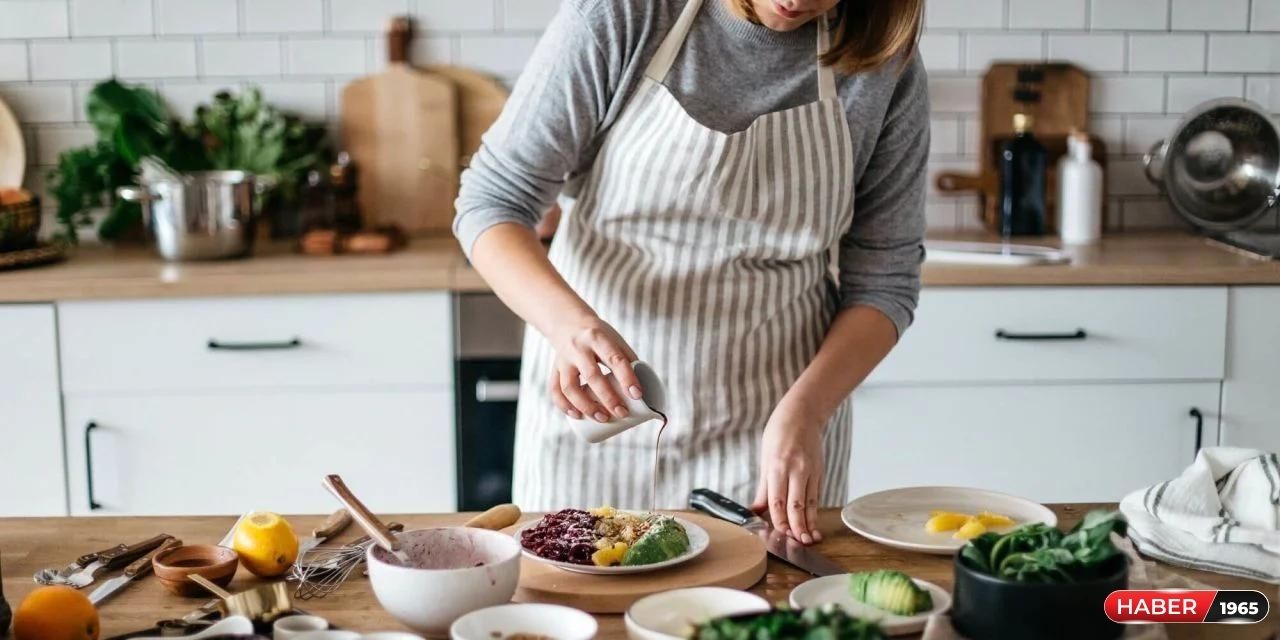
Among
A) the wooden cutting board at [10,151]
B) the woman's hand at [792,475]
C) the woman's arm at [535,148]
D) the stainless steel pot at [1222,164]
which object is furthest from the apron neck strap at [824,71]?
the wooden cutting board at [10,151]

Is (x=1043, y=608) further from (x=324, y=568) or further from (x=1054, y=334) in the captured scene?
(x=1054, y=334)

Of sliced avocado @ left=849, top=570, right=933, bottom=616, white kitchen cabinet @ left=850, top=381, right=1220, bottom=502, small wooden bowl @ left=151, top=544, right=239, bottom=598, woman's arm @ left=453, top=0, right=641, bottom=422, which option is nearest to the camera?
sliced avocado @ left=849, top=570, right=933, bottom=616

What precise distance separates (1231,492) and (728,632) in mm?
683

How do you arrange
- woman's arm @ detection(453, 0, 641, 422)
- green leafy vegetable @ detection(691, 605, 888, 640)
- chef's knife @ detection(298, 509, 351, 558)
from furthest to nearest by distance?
woman's arm @ detection(453, 0, 641, 422)
chef's knife @ detection(298, 509, 351, 558)
green leafy vegetable @ detection(691, 605, 888, 640)

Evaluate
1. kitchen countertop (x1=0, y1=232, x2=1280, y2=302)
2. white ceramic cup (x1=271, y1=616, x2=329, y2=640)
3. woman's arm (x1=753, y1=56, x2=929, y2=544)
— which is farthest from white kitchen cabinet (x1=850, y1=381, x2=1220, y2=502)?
white ceramic cup (x1=271, y1=616, x2=329, y2=640)

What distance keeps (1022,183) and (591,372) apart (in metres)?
2.10

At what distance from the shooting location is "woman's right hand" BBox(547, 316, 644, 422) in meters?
1.43

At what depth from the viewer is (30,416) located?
9.16 ft

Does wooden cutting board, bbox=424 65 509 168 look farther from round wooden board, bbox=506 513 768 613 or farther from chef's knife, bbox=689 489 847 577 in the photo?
round wooden board, bbox=506 513 768 613

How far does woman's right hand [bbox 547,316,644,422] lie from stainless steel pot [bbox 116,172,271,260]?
164 centimetres

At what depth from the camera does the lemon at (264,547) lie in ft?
4.42

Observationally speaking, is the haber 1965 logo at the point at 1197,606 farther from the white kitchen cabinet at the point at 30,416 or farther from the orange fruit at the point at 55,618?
the white kitchen cabinet at the point at 30,416

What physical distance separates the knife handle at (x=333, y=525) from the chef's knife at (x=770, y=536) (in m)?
0.38

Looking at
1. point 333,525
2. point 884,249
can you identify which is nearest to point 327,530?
point 333,525
